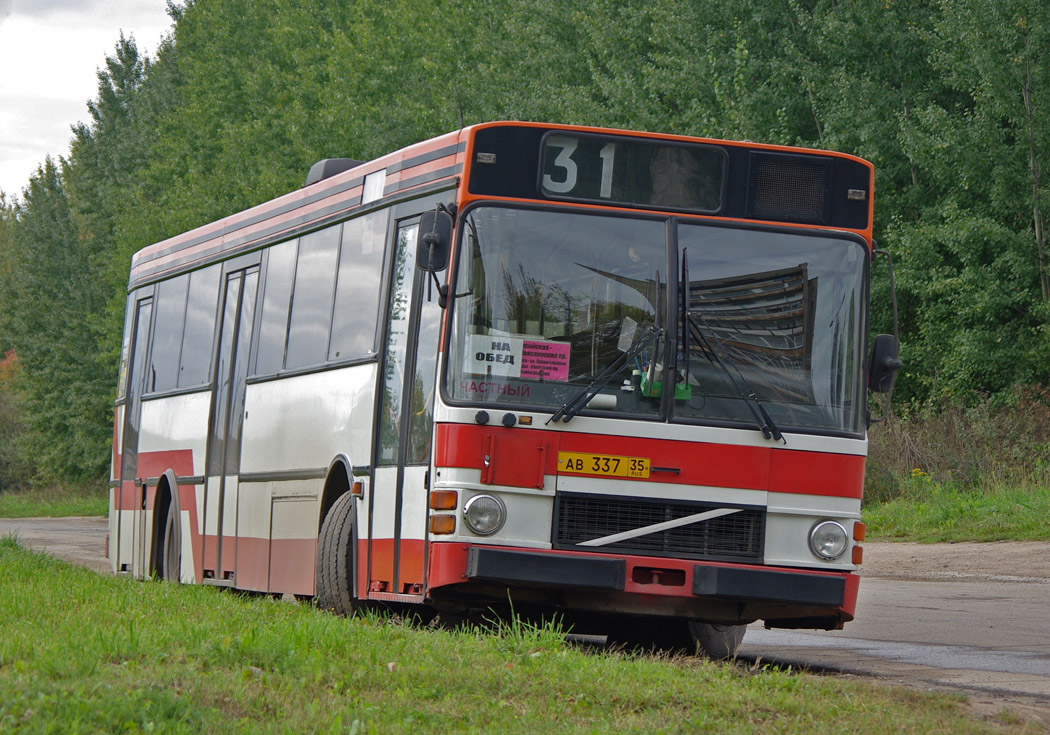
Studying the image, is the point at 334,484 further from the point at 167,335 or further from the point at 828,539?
the point at 167,335

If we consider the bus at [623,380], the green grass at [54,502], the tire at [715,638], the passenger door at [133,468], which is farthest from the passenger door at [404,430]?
the green grass at [54,502]

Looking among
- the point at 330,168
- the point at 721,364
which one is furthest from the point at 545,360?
the point at 330,168

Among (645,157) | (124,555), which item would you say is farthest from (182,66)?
(645,157)

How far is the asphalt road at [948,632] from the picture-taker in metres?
9.46

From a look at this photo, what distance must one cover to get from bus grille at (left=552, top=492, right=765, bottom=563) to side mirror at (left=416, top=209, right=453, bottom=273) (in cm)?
156

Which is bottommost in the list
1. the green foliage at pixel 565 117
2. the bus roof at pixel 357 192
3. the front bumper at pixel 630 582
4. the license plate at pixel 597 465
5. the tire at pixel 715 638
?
the tire at pixel 715 638

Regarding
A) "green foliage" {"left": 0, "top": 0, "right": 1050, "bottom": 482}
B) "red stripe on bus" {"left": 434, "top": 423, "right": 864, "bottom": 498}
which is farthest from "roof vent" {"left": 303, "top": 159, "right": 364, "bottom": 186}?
"red stripe on bus" {"left": 434, "top": 423, "right": 864, "bottom": 498}

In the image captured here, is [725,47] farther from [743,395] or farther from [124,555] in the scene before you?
[743,395]

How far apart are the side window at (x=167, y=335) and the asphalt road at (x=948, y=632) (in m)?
5.55

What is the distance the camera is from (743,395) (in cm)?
958

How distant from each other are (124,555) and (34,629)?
9.56 metres

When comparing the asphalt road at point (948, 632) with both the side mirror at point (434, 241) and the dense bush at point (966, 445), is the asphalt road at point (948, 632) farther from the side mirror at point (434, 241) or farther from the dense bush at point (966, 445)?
the side mirror at point (434, 241)

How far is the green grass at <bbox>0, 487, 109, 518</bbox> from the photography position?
4953cm

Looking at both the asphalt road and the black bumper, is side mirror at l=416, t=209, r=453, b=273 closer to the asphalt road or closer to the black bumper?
the black bumper
